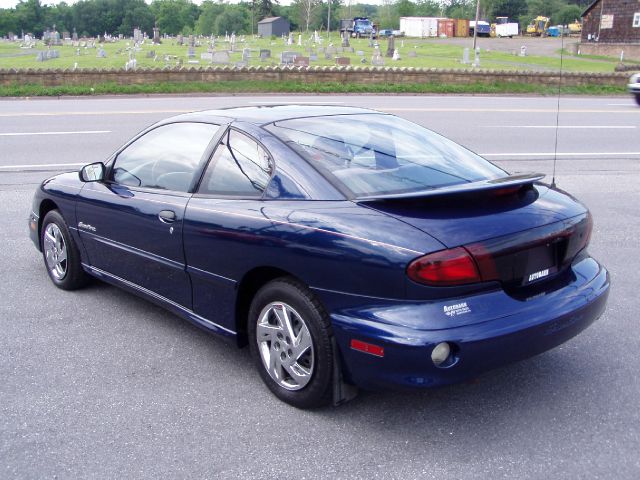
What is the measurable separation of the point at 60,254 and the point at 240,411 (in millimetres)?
2523

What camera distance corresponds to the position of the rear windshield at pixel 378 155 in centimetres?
369

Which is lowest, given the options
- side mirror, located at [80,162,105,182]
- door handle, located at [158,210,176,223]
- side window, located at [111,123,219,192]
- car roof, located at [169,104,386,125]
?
door handle, located at [158,210,176,223]

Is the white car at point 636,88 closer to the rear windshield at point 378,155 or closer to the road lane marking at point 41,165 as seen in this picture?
the rear windshield at point 378,155

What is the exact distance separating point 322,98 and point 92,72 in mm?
8372

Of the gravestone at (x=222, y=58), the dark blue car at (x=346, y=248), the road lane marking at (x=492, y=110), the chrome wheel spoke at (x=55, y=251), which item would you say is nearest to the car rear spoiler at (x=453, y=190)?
the dark blue car at (x=346, y=248)

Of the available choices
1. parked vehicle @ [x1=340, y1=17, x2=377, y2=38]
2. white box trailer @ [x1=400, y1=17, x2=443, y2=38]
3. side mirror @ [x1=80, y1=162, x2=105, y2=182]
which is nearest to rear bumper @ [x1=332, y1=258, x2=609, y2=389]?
side mirror @ [x1=80, y1=162, x2=105, y2=182]

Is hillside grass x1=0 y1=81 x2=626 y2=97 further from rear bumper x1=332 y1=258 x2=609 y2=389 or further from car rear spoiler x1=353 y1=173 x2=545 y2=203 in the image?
rear bumper x1=332 y1=258 x2=609 y2=389

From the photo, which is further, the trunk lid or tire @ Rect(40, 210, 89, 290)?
tire @ Rect(40, 210, 89, 290)

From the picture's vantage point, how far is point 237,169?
3.97 meters

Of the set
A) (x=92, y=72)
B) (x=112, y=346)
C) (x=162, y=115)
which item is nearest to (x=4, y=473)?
(x=112, y=346)

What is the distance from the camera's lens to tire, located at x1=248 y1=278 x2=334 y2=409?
3363 mm

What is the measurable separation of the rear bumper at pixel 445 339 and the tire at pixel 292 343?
11 cm

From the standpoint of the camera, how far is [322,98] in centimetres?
2281

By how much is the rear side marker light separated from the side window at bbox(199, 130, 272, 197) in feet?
3.39
